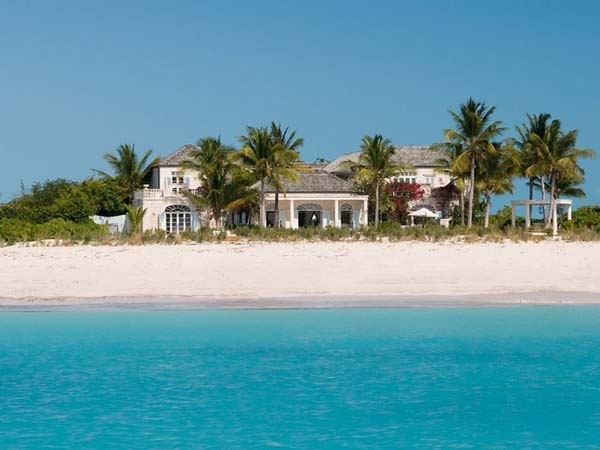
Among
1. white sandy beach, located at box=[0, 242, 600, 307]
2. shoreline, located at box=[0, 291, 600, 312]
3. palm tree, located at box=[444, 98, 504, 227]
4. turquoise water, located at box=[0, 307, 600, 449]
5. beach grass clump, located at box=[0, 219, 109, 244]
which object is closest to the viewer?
turquoise water, located at box=[0, 307, 600, 449]

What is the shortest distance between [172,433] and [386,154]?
4627 centimetres

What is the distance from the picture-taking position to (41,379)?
583 inches

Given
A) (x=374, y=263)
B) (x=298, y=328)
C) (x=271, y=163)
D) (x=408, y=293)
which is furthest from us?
(x=271, y=163)

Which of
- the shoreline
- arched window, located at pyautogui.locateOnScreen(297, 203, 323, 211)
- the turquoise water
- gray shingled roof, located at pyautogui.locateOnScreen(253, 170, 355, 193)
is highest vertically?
gray shingled roof, located at pyautogui.locateOnScreen(253, 170, 355, 193)

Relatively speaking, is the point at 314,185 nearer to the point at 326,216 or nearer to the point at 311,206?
the point at 311,206

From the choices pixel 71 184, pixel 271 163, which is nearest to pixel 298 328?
pixel 271 163

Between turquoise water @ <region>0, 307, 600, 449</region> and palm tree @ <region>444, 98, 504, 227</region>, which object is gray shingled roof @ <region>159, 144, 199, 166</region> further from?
turquoise water @ <region>0, 307, 600, 449</region>

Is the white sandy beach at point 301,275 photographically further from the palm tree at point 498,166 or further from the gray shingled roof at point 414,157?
the gray shingled roof at point 414,157

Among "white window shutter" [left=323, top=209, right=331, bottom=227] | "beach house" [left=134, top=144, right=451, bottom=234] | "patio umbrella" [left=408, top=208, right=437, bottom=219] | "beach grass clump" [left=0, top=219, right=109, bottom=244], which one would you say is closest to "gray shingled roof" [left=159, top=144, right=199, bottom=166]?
"beach house" [left=134, top=144, right=451, bottom=234]

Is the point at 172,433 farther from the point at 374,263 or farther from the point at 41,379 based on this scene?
the point at 374,263

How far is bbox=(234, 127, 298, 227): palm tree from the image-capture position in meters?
53.1

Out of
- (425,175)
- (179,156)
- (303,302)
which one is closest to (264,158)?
(179,156)

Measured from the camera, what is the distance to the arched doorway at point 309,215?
57062mm

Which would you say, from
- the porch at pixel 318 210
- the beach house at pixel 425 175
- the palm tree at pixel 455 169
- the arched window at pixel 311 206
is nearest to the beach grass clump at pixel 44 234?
the porch at pixel 318 210
